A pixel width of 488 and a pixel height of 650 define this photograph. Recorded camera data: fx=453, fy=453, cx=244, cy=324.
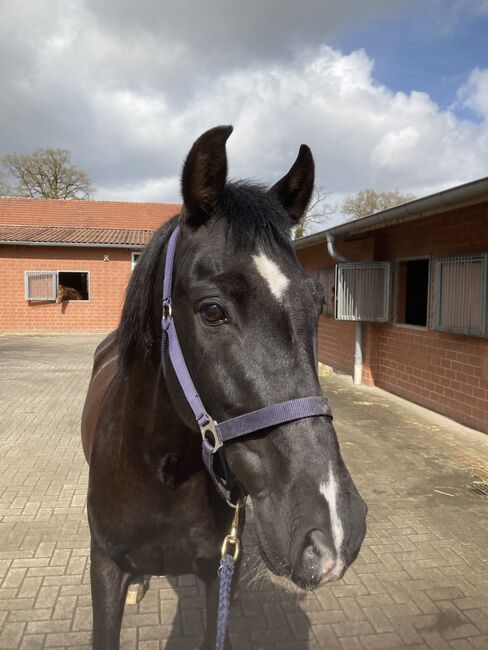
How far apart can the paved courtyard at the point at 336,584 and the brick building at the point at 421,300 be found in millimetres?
1065

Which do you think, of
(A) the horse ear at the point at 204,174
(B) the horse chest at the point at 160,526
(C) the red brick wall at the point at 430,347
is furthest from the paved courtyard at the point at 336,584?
(A) the horse ear at the point at 204,174

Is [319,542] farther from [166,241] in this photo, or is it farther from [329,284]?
[329,284]

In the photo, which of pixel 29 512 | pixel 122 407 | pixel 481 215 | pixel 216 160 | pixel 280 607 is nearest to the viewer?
pixel 216 160

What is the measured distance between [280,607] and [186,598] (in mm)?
565

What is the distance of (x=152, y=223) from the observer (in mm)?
21062

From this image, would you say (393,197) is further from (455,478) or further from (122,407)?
(122,407)

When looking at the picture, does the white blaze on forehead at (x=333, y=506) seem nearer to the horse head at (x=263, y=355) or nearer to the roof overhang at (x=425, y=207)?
the horse head at (x=263, y=355)

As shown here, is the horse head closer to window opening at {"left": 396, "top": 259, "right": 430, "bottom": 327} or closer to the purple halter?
the purple halter

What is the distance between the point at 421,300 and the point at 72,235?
1350 cm

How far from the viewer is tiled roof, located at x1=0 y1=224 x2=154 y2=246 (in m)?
16.1

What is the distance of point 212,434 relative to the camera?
1.22 meters

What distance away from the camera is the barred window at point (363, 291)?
8.07m

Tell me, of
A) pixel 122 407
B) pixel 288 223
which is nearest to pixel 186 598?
pixel 122 407

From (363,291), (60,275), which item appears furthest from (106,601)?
(60,275)
